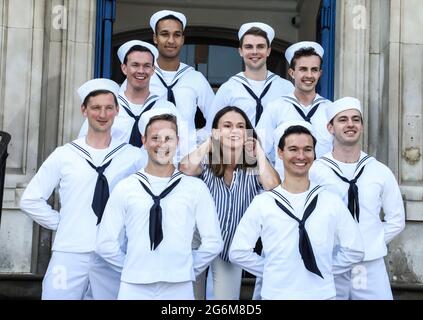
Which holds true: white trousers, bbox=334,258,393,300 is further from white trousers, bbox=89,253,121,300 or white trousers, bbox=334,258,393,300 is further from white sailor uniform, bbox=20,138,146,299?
white sailor uniform, bbox=20,138,146,299

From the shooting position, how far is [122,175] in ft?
18.4

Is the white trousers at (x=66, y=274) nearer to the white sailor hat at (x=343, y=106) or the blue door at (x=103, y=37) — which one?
the white sailor hat at (x=343, y=106)

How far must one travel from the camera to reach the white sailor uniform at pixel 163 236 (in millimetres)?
5023

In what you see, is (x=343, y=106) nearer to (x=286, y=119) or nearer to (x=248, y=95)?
(x=286, y=119)

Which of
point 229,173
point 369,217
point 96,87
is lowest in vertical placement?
point 369,217

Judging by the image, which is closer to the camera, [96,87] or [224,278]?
[224,278]

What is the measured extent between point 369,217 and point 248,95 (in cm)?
147

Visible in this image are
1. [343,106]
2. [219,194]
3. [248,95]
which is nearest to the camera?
[219,194]

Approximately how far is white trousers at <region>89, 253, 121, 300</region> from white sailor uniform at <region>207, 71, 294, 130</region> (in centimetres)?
142

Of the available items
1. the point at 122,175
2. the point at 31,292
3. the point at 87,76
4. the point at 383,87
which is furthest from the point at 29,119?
the point at 383,87

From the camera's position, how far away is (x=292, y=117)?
6.12 m

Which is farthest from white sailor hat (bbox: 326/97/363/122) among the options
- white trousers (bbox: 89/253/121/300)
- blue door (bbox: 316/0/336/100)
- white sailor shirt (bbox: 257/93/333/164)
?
blue door (bbox: 316/0/336/100)

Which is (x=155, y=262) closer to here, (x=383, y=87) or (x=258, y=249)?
(x=258, y=249)

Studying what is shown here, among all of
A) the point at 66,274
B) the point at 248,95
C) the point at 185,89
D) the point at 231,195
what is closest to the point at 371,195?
the point at 231,195
